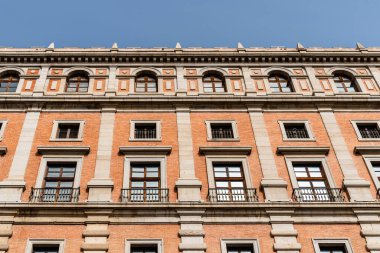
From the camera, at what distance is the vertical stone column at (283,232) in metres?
20.0

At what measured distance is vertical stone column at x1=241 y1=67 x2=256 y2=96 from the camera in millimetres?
29344

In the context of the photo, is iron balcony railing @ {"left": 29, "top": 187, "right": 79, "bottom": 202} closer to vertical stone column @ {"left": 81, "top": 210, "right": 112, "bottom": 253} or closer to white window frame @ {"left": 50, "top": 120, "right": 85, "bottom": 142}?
vertical stone column @ {"left": 81, "top": 210, "right": 112, "bottom": 253}

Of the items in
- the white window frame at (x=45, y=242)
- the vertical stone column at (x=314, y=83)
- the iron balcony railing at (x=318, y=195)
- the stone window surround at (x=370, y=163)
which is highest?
the vertical stone column at (x=314, y=83)

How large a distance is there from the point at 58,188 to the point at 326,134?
14.0 meters

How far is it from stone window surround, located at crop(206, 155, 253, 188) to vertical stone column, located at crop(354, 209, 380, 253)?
5024mm

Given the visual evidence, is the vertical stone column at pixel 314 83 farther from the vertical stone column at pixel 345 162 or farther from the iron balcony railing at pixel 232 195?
the iron balcony railing at pixel 232 195

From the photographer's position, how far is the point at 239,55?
31750mm

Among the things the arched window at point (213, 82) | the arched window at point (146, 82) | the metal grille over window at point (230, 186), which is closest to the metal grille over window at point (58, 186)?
the metal grille over window at point (230, 186)

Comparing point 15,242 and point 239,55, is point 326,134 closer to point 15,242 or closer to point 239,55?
point 239,55

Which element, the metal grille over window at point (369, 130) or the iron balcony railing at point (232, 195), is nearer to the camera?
the iron balcony railing at point (232, 195)

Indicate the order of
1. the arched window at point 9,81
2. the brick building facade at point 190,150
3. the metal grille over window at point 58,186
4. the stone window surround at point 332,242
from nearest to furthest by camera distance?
the stone window surround at point 332,242 → the brick building facade at point 190,150 → the metal grille over window at point 58,186 → the arched window at point 9,81

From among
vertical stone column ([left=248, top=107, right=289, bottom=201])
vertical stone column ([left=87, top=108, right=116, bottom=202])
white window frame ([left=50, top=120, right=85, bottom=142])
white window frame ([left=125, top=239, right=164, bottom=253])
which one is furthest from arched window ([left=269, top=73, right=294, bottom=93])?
white window frame ([left=125, top=239, right=164, bottom=253])

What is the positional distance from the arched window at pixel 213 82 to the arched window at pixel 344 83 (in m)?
7.14

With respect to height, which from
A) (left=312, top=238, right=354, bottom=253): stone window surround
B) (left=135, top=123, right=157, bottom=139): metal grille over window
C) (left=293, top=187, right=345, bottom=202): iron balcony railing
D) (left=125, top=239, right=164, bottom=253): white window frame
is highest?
(left=135, top=123, right=157, bottom=139): metal grille over window
